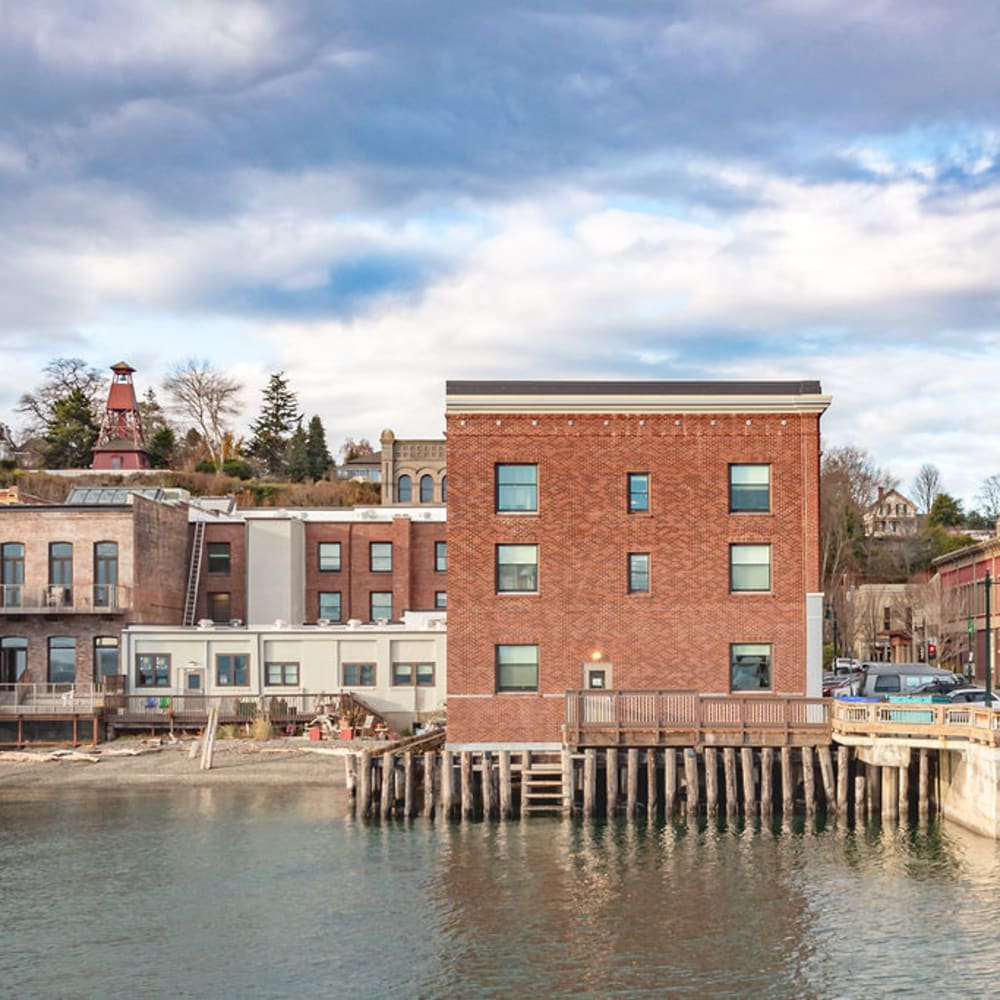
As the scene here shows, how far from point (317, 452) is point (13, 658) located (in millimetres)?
66808

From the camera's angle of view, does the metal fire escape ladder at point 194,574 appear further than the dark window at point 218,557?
No

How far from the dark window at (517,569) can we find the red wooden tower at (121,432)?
76807 mm

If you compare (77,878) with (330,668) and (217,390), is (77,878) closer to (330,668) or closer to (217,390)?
(330,668)

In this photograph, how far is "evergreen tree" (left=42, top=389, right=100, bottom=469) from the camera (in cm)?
12406

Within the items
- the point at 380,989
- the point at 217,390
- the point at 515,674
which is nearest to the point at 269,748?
the point at 515,674

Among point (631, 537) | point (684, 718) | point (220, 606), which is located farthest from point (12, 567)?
point (684, 718)

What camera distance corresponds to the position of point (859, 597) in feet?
350

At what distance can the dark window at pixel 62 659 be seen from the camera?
216 ft

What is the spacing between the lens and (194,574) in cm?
7412

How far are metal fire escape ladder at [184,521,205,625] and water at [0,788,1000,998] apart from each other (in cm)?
2874

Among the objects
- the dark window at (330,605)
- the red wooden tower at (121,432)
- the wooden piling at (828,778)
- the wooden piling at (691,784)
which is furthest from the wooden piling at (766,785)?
the red wooden tower at (121,432)

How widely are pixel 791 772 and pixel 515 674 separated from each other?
364 inches

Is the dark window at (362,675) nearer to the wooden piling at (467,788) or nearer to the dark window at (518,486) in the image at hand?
the dark window at (518,486)

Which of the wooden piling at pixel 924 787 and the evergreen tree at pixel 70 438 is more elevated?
the evergreen tree at pixel 70 438
